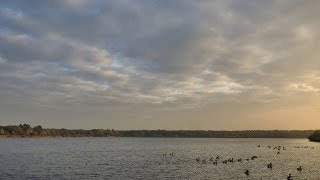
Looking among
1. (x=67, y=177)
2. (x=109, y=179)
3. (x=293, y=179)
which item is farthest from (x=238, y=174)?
(x=67, y=177)

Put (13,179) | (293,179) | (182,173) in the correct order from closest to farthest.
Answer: (13,179) → (293,179) → (182,173)

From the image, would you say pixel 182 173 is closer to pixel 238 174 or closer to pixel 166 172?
→ pixel 166 172

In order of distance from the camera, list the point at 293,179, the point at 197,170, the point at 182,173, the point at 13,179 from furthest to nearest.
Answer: the point at 197,170, the point at 182,173, the point at 293,179, the point at 13,179

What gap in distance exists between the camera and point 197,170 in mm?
71062

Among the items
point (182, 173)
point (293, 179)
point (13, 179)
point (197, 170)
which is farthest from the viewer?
point (197, 170)

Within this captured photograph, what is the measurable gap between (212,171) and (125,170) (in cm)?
1512

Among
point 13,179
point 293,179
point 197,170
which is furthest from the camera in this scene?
point 197,170

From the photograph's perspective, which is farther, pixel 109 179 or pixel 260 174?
pixel 260 174

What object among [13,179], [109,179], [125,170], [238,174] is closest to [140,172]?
[125,170]

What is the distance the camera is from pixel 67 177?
58969 millimetres

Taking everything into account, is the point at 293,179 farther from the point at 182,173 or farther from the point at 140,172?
the point at 140,172

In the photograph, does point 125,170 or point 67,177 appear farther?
point 125,170

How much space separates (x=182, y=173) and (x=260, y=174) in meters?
13.0

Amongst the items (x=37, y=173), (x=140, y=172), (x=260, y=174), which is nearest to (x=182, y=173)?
(x=140, y=172)
